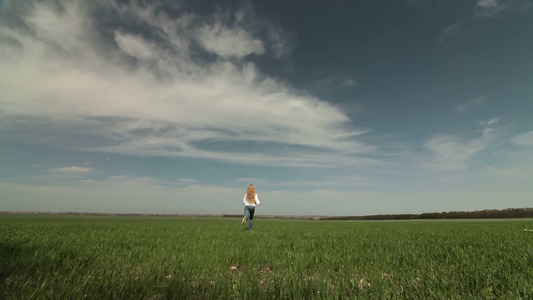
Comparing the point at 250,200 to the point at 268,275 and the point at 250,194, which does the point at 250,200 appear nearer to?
the point at 250,194

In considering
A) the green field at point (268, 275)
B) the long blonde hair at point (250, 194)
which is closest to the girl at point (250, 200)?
the long blonde hair at point (250, 194)

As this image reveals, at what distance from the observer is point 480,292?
11.4ft

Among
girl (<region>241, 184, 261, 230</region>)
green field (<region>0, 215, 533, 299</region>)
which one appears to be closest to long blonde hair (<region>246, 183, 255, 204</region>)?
girl (<region>241, 184, 261, 230</region>)

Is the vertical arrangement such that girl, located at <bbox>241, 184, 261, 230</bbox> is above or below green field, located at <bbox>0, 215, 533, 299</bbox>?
above

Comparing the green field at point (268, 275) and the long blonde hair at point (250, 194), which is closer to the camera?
the green field at point (268, 275)

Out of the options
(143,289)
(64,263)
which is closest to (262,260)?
(143,289)

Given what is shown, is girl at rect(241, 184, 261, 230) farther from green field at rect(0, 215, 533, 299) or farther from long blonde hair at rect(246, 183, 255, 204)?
green field at rect(0, 215, 533, 299)

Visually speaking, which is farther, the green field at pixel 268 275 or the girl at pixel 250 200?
the girl at pixel 250 200

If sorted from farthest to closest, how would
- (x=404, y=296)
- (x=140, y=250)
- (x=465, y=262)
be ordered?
(x=140, y=250) < (x=465, y=262) < (x=404, y=296)

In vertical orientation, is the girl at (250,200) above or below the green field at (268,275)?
above

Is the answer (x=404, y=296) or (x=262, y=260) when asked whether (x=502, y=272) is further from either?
(x=262, y=260)

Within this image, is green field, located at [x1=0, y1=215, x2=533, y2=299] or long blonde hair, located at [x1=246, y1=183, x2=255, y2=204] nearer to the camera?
green field, located at [x1=0, y1=215, x2=533, y2=299]

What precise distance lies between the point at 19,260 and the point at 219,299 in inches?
154

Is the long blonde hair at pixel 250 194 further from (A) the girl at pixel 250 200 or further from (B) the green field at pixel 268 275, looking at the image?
(B) the green field at pixel 268 275
